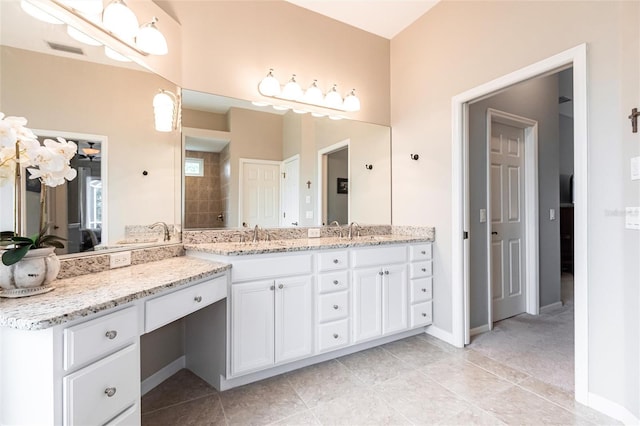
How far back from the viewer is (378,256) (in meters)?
2.35

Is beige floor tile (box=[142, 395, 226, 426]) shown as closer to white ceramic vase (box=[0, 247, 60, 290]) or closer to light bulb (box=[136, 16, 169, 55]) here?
white ceramic vase (box=[0, 247, 60, 290])

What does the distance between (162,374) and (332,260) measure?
1335 mm

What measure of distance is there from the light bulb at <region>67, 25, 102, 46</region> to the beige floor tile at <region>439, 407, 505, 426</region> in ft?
8.91

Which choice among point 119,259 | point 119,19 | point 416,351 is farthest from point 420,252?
point 119,19

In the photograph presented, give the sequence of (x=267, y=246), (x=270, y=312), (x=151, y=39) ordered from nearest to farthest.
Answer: (x=151, y=39) < (x=270, y=312) < (x=267, y=246)

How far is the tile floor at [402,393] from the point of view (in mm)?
1586

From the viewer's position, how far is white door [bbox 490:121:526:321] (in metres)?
2.98

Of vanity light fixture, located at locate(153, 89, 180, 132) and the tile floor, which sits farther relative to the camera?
vanity light fixture, located at locate(153, 89, 180, 132)

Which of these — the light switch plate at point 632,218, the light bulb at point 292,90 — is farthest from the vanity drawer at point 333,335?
the light bulb at point 292,90

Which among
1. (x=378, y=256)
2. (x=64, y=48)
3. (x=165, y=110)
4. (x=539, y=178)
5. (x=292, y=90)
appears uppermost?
(x=292, y=90)

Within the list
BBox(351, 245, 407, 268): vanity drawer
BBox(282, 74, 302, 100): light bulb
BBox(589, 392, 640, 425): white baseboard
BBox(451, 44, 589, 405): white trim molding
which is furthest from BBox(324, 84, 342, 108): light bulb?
BBox(589, 392, 640, 425): white baseboard

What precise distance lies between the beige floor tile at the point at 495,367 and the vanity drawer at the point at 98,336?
7.19 ft

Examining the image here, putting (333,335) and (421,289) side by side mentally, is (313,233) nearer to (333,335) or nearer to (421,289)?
(333,335)

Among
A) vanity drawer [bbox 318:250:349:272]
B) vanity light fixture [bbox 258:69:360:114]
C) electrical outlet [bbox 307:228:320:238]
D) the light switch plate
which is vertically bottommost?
vanity drawer [bbox 318:250:349:272]
